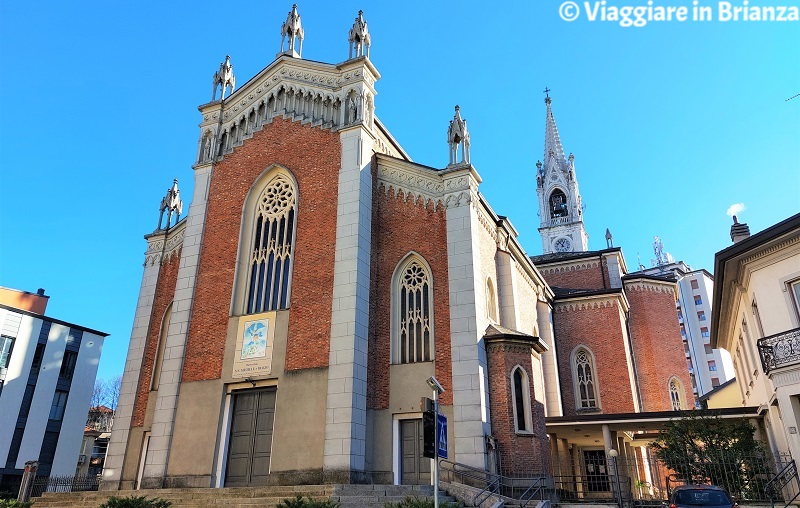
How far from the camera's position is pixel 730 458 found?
57.2ft

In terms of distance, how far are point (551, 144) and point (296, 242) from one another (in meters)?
57.9

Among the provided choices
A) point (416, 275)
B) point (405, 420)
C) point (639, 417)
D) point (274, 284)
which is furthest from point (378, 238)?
point (639, 417)

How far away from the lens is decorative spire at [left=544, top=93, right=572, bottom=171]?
72250mm

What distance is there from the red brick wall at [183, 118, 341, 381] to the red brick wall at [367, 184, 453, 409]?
1710 mm

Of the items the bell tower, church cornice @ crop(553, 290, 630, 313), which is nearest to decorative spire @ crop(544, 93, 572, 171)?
the bell tower

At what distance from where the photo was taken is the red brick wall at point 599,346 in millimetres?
31016

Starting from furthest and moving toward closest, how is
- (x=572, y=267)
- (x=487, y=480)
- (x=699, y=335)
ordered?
(x=699, y=335), (x=572, y=267), (x=487, y=480)

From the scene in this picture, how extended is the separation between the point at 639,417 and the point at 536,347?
5241 mm

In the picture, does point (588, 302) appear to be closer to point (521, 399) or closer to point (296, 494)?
point (521, 399)

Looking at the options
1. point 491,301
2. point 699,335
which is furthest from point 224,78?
point 699,335

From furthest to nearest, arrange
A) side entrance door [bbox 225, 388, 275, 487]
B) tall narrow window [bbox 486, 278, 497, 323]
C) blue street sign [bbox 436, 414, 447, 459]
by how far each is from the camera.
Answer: tall narrow window [bbox 486, 278, 497, 323]
side entrance door [bbox 225, 388, 275, 487]
blue street sign [bbox 436, 414, 447, 459]

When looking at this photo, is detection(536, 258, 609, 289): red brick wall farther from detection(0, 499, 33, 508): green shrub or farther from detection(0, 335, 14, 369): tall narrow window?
detection(0, 335, 14, 369): tall narrow window

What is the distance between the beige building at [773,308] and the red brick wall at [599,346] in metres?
11.0

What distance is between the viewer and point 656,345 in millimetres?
35844
